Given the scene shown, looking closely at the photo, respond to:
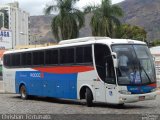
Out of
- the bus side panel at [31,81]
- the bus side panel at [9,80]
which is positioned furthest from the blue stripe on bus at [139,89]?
the bus side panel at [9,80]

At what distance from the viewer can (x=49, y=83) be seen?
24281mm

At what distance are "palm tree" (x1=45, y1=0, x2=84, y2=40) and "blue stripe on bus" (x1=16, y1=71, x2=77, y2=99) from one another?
25.9 m

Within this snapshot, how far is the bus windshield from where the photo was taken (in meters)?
19.0

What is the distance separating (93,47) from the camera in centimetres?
2036

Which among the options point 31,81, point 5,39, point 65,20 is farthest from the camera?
point 5,39

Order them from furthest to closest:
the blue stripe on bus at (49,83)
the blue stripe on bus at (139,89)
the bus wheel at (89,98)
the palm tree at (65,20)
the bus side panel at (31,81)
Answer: the palm tree at (65,20)
the bus side panel at (31,81)
the blue stripe on bus at (49,83)
the bus wheel at (89,98)
the blue stripe on bus at (139,89)

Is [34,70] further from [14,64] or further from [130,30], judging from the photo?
[130,30]

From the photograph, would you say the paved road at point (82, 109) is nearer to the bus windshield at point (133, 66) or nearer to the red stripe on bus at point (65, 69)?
the bus windshield at point (133, 66)

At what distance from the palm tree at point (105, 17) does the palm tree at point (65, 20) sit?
179 cm

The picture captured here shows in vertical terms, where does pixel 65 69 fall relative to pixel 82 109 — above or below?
above

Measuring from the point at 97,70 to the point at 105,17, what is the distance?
118ft

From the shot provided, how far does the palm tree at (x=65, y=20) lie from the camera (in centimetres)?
5359

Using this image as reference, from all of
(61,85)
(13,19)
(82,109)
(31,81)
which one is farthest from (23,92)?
(13,19)

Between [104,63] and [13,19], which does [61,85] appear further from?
[13,19]
